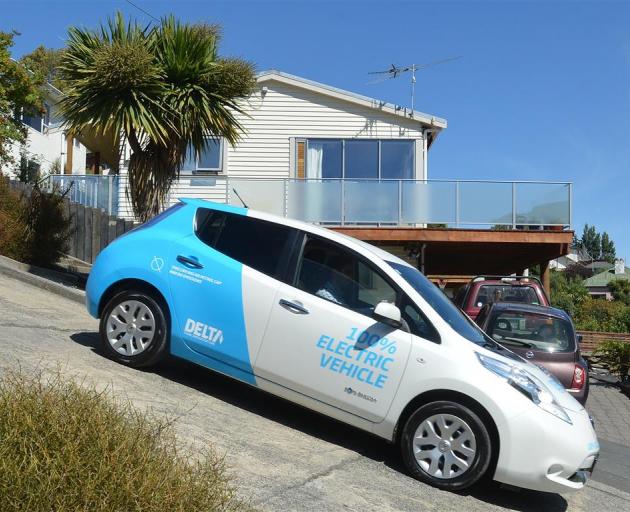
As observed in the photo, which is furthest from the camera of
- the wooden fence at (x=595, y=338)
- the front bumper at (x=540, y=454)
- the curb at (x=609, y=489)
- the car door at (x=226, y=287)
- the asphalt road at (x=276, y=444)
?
the wooden fence at (x=595, y=338)

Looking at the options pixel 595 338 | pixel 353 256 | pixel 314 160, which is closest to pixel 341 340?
pixel 353 256

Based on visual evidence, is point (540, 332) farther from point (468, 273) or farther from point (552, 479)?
point (468, 273)

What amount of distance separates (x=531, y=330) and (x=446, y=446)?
4.25 m

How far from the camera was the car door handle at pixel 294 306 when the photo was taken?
5.86 m

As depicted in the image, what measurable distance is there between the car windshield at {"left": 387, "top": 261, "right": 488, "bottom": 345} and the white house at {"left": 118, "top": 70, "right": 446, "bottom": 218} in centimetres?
1231

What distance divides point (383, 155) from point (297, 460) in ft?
46.8

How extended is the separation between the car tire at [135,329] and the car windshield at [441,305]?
2.19 metres

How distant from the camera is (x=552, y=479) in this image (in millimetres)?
5016

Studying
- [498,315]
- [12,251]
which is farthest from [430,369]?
[12,251]

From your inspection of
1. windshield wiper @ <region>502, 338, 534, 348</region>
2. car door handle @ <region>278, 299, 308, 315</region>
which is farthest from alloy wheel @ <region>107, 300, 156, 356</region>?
windshield wiper @ <region>502, 338, 534, 348</region>

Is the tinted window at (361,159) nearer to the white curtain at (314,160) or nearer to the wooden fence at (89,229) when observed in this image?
the white curtain at (314,160)

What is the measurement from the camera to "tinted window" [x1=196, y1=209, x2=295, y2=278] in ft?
20.4

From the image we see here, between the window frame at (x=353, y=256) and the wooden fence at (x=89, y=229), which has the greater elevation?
the wooden fence at (x=89, y=229)

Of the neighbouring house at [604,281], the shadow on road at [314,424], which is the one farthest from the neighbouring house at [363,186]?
the neighbouring house at [604,281]
